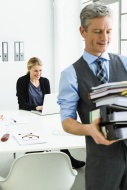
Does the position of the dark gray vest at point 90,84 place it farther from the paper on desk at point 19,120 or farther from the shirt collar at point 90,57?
the paper on desk at point 19,120

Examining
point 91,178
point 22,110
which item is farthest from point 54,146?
point 22,110

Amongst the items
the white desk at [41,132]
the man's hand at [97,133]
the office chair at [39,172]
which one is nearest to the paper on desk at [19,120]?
the white desk at [41,132]

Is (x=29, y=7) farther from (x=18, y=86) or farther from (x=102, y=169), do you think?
(x=102, y=169)

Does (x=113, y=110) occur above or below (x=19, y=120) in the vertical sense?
above

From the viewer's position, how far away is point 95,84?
4.64ft

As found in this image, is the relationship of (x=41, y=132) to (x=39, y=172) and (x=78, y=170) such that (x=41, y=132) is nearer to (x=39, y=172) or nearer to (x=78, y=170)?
(x=39, y=172)

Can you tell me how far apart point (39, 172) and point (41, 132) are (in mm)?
680

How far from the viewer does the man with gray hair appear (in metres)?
1.37

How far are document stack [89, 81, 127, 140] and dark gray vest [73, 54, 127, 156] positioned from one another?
182 mm

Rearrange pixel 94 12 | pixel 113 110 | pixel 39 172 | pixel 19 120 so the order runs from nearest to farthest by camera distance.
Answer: pixel 113 110
pixel 94 12
pixel 39 172
pixel 19 120

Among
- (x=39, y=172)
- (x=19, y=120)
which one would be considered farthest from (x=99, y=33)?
(x=19, y=120)

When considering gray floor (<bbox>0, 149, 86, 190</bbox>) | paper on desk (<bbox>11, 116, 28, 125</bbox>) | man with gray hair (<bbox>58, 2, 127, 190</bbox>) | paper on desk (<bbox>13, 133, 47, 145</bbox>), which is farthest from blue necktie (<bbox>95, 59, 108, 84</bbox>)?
gray floor (<bbox>0, 149, 86, 190</bbox>)

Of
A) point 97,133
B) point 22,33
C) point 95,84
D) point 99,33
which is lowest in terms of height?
point 97,133

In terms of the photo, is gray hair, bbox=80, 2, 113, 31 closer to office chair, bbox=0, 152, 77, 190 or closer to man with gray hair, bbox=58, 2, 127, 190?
man with gray hair, bbox=58, 2, 127, 190
